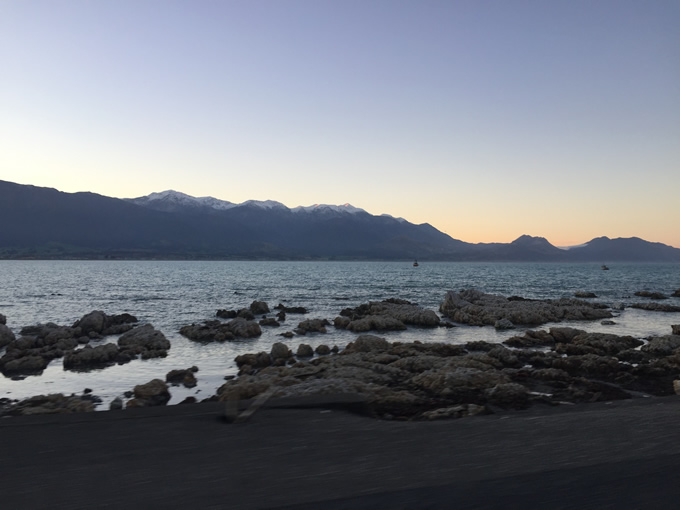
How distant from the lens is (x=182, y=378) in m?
15.9

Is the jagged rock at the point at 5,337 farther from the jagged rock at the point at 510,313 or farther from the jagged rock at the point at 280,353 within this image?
the jagged rock at the point at 510,313

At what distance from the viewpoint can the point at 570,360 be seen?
52.7 feet

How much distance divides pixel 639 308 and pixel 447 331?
2704cm

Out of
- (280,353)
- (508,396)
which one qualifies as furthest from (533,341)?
(508,396)

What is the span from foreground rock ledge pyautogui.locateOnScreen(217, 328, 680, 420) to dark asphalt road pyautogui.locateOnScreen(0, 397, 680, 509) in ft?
3.72

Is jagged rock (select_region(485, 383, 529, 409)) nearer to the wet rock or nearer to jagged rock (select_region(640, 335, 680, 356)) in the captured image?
jagged rock (select_region(640, 335, 680, 356))

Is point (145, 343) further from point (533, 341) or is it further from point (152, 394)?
point (533, 341)

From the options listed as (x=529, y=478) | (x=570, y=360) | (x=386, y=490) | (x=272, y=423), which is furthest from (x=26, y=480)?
(x=570, y=360)

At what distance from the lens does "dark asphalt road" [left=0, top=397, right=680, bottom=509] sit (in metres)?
3.24

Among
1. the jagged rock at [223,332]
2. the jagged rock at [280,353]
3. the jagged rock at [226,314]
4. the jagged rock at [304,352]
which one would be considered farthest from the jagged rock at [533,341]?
the jagged rock at [226,314]

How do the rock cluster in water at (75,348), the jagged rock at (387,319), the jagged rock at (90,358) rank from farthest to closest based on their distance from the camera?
the jagged rock at (387,319), the jagged rock at (90,358), the rock cluster in water at (75,348)

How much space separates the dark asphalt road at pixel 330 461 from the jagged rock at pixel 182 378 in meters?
10.8

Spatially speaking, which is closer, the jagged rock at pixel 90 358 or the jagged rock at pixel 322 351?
the jagged rock at pixel 90 358

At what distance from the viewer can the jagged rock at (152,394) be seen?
12.9 m
